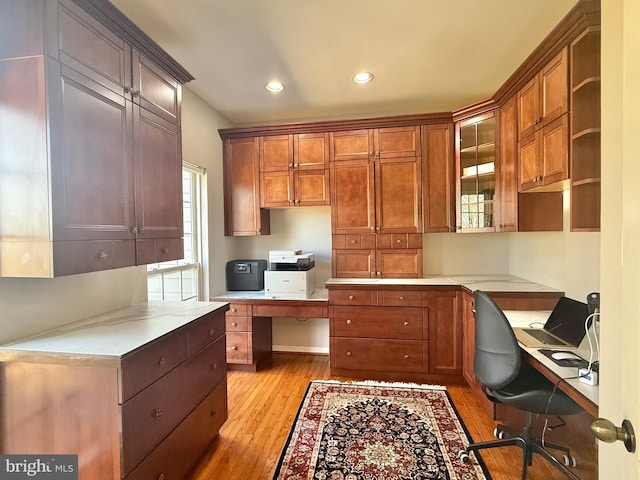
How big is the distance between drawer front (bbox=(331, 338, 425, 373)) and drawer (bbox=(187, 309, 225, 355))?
126 centimetres

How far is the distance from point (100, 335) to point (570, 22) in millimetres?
2909

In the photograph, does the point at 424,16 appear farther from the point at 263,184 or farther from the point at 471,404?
the point at 471,404

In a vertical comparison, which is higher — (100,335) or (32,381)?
(100,335)

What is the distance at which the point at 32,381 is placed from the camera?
1.32 metres

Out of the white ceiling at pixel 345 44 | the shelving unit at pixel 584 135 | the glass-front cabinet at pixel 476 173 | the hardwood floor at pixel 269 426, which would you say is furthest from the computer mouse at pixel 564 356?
the white ceiling at pixel 345 44

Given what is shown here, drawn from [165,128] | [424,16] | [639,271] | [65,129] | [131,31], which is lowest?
[639,271]

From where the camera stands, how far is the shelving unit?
167 cm

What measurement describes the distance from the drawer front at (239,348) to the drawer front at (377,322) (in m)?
0.88

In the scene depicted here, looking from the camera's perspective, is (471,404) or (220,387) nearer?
(220,387)

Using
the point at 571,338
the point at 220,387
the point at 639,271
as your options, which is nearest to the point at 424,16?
the point at 639,271

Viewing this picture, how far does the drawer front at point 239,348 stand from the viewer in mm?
3113

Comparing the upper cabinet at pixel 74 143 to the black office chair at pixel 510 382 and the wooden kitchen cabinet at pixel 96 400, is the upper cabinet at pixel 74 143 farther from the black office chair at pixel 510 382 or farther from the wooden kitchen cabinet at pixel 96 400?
the black office chair at pixel 510 382

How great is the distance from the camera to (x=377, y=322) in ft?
9.57

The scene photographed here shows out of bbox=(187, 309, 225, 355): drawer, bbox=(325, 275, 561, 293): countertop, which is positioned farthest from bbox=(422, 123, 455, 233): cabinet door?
bbox=(187, 309, 225, 355): drawer
